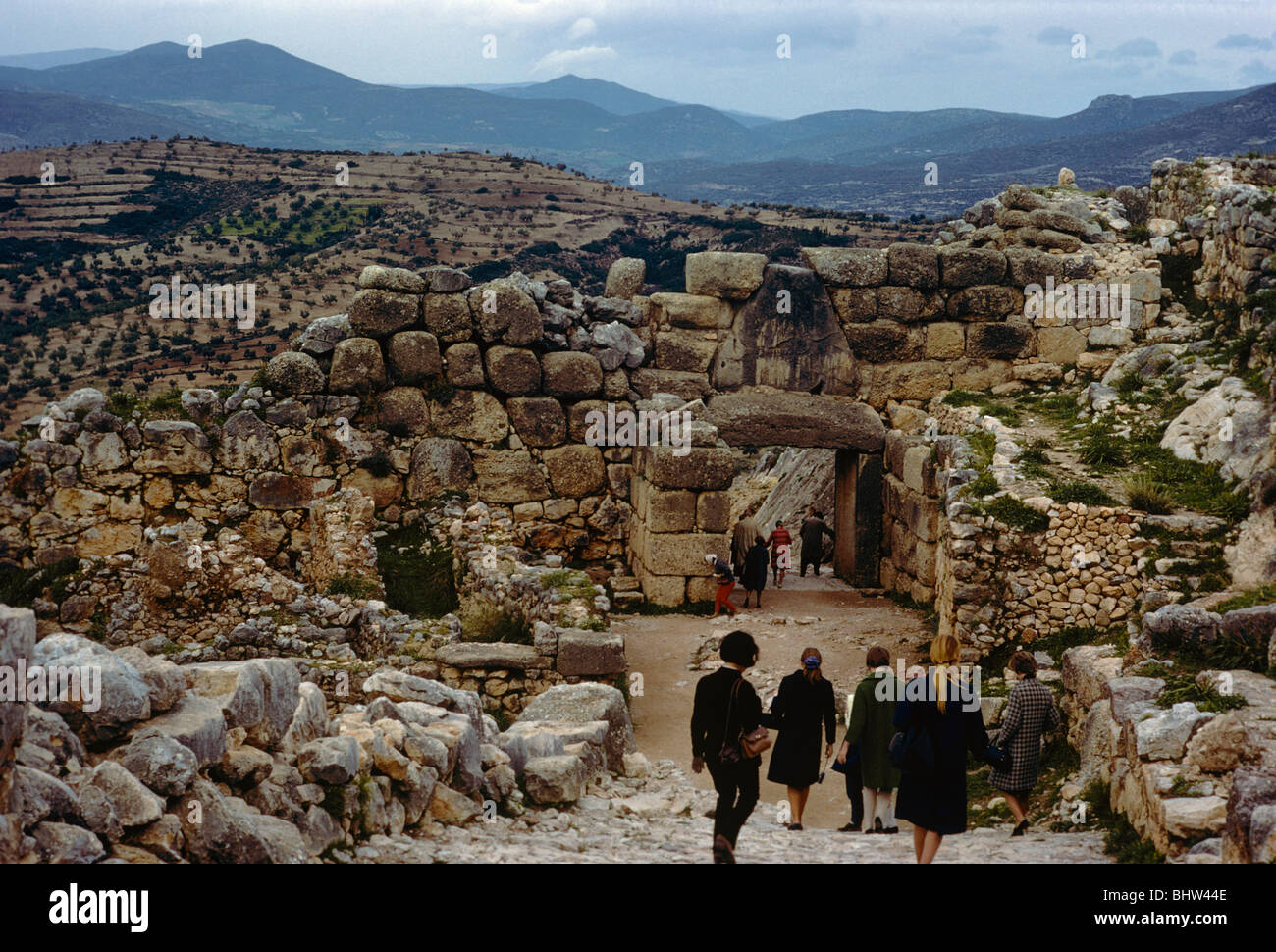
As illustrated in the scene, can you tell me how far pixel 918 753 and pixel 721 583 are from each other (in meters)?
6.63

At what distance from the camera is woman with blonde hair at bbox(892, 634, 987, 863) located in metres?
5.80

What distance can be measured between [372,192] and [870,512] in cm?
3882

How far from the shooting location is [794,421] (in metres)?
14.3

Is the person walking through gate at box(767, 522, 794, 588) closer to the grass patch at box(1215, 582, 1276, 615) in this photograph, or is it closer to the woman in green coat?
the grass patch at box(1215, 582, 1276, 615)

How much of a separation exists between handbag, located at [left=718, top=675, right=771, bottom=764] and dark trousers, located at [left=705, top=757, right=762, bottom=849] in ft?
0.09

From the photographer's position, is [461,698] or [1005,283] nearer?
[461,698]

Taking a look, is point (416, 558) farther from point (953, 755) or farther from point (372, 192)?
point (372, 192)

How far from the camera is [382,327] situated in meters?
13.2

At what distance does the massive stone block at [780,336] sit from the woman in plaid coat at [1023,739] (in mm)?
7831

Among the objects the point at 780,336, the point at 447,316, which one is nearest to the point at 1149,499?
the point at 780,336

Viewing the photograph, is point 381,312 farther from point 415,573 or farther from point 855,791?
point 855,791

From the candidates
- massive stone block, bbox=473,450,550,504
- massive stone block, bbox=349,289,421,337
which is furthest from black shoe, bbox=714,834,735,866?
massive stone block, bbox=349,289,421,337
